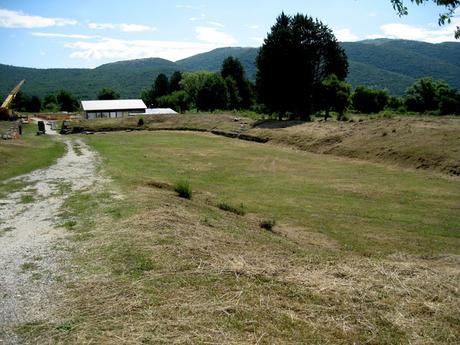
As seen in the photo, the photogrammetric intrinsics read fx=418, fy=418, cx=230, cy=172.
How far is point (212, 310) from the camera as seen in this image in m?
7.09

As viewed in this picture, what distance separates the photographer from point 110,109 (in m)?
85.0

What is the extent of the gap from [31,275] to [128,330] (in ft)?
11.7

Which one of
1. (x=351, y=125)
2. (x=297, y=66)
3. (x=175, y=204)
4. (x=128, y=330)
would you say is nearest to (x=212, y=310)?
(x=128, y=330)

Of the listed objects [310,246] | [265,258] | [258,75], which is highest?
[258,75]

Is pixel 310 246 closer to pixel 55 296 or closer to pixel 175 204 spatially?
pixel 175 204

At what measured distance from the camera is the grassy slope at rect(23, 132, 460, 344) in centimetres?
657

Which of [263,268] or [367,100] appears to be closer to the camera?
[263,268]

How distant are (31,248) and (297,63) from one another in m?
46.0

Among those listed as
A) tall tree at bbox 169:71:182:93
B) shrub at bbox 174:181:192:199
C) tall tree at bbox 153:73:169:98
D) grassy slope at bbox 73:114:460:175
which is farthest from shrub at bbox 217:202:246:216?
tall tree at bbox 153:73:169:98

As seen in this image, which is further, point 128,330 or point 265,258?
point 265,258

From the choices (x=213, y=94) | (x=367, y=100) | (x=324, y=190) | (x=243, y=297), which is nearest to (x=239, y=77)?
(x=213, y=94)

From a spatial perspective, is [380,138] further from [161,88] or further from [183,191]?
[161,88]

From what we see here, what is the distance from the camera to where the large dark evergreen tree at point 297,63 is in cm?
5216

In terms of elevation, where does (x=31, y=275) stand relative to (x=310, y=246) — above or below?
above
